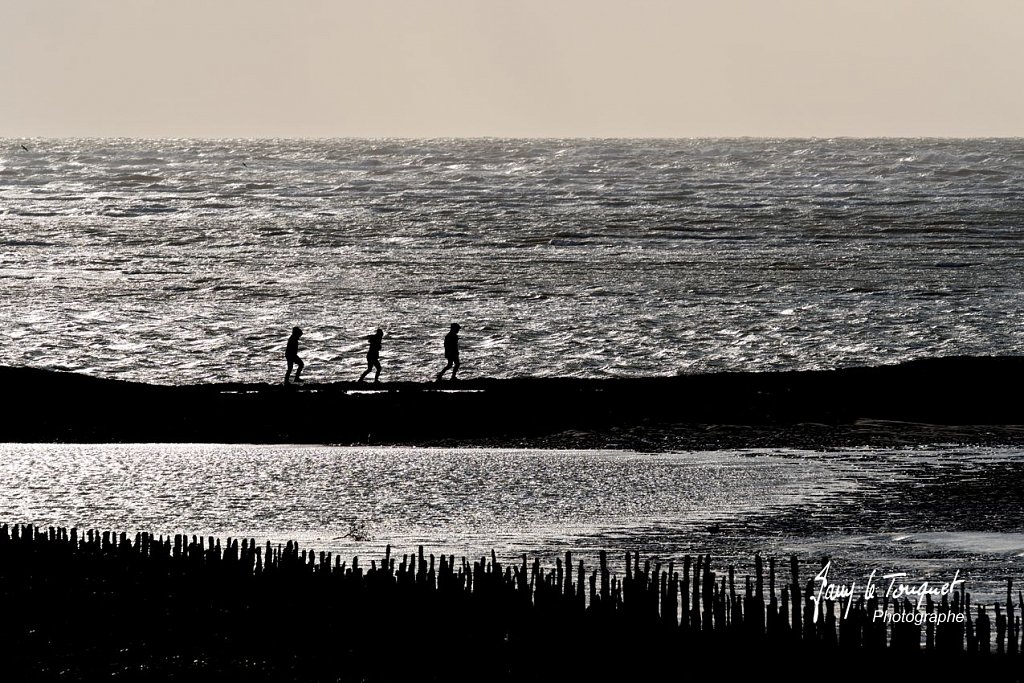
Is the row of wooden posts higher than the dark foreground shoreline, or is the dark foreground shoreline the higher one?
the dark foreground shoreline

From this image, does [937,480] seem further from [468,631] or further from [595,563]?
[468,631]

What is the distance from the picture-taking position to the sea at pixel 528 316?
1334cm

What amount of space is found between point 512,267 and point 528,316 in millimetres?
12908

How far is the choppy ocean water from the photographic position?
35062 millimetres

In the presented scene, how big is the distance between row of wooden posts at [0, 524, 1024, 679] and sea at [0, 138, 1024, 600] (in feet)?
6.73

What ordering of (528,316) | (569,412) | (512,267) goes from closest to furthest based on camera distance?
(569,412) < (528,316) < (512,267)

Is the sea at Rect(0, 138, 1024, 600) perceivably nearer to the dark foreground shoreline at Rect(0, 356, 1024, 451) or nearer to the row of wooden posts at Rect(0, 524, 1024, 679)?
the dark foreground shoreline at Rect(0, 356, 1024, 451)

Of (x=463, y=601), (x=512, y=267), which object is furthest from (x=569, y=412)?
(x=512, y=267)

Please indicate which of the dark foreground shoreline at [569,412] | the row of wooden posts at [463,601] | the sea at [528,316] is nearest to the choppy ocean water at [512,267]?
the sea at [528,316]

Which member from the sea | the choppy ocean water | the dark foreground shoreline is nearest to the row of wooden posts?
the sea

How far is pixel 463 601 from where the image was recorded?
8828mm

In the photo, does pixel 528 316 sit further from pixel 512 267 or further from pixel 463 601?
pixel 463 601

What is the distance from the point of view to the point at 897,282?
47344 millimetres

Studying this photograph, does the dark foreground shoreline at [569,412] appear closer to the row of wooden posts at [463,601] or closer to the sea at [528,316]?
the sea at [528,316]
